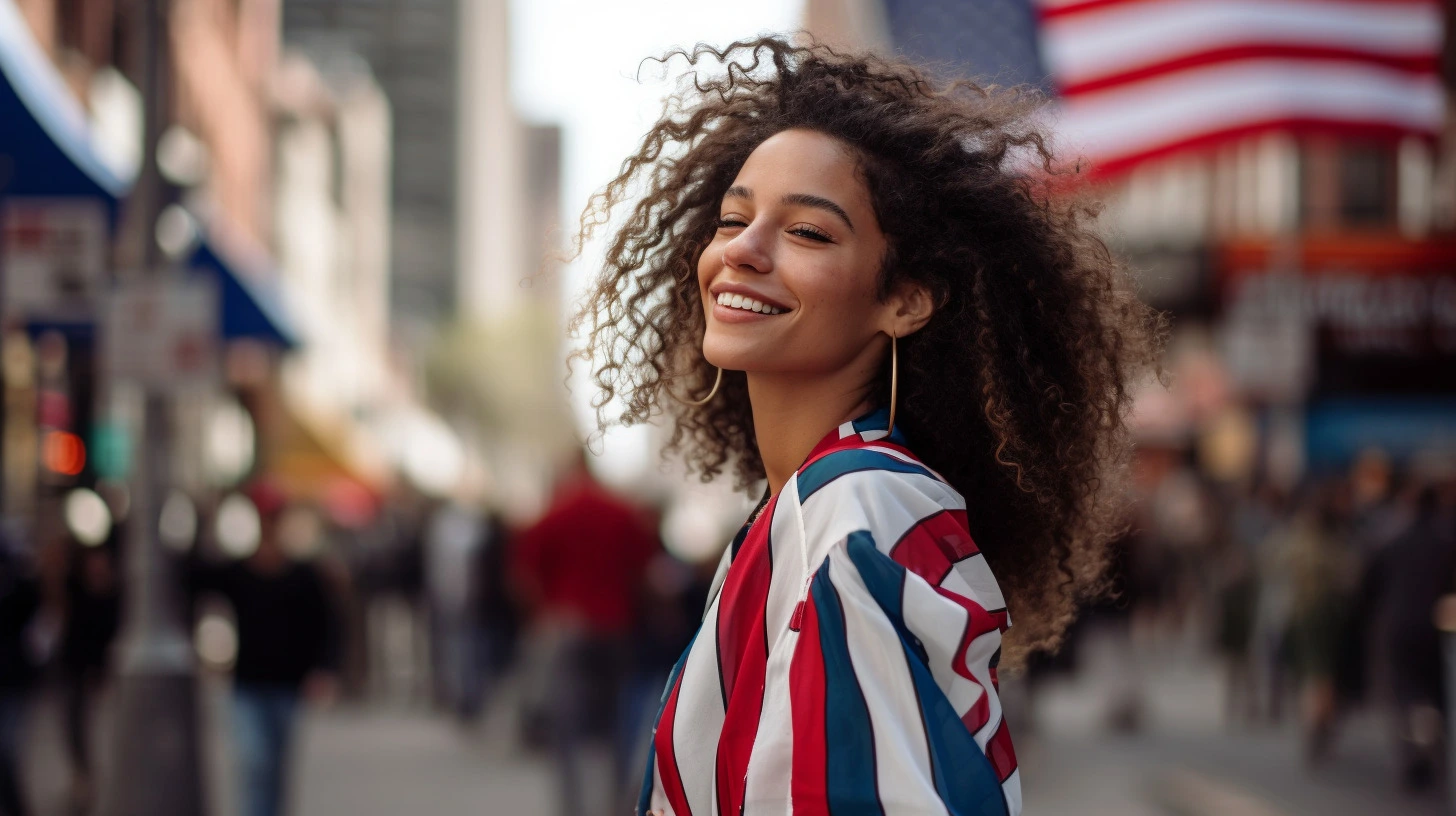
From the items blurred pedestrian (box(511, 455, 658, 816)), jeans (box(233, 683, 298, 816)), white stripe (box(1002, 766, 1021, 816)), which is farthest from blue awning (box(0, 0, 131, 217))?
white stripe (box(1002, 766, 1021, 816))

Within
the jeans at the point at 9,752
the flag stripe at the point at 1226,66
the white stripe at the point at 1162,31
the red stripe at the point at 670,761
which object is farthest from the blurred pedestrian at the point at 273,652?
the white stripe at the point at 1162,31

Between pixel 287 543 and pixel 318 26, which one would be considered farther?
pixel 318 26

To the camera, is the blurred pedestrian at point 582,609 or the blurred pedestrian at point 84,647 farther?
the blurred pedestrian at point 84,647

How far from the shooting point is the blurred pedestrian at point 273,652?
759cm

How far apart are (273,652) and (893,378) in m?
6.02

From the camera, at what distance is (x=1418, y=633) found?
10680 millimetres

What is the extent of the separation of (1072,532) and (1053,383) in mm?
327

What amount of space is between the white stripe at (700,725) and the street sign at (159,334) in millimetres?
7376

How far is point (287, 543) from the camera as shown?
26.9 ft

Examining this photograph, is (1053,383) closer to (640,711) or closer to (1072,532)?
(1072,532)

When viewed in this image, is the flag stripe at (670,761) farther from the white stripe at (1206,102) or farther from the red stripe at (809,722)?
the white stripe at (1206,102)

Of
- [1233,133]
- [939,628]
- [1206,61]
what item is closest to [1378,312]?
[1233,133]

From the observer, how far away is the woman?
6.30 ft

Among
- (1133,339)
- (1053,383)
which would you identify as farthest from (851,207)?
(1133,339)
